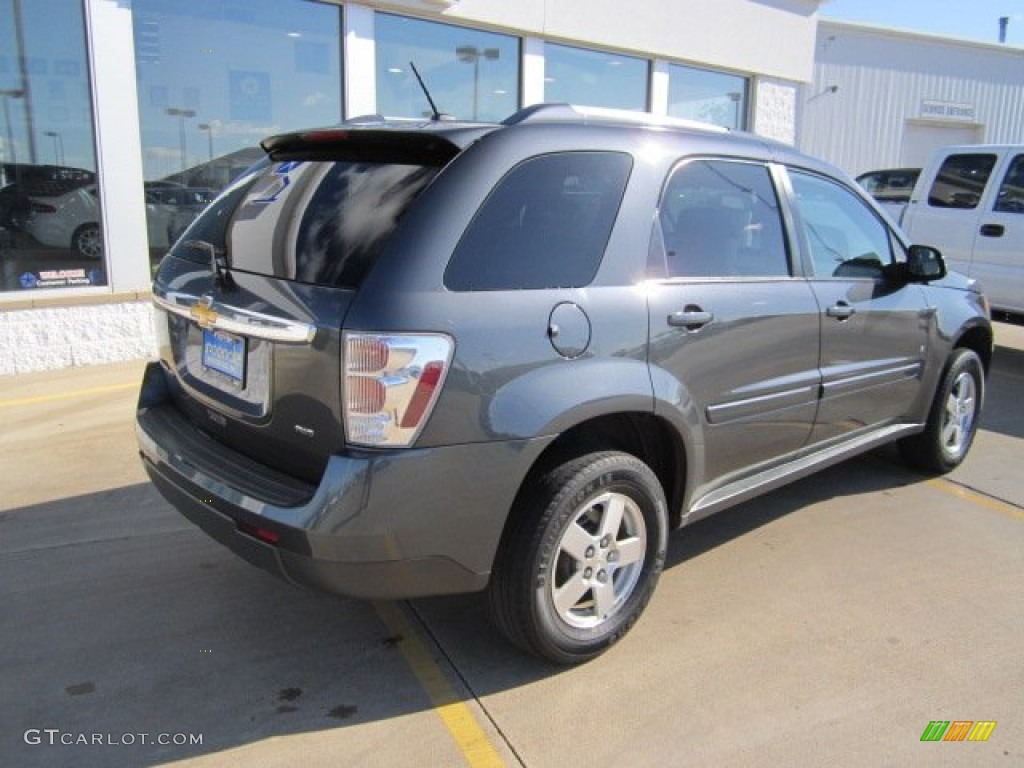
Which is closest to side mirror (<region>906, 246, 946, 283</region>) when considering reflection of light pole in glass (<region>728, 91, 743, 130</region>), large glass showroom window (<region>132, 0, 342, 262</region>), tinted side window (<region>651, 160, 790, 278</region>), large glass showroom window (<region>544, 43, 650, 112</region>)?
tinted side window (<region>651, 160, 790, 278</region>)

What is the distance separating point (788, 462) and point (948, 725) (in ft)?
4.41

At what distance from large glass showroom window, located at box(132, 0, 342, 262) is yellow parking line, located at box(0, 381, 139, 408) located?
4.76ft

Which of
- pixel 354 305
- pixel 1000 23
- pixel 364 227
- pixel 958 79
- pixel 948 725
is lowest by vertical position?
pixel 948 725

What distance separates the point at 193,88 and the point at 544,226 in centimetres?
607

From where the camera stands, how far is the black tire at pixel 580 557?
8.79ft

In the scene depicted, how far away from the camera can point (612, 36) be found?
9.83m

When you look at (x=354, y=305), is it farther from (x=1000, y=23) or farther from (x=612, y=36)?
(x=1000, y=23)

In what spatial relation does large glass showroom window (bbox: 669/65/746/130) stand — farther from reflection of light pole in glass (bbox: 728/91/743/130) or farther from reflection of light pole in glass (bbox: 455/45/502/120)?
A: reflection of light pole in glass (bbox: 455/45/502/120)

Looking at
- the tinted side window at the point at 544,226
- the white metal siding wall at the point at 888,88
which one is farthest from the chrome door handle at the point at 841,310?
the white metal siding wall at the point at 888,88

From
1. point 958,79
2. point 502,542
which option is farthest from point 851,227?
point 958,79

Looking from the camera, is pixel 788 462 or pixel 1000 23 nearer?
pixel 788 462

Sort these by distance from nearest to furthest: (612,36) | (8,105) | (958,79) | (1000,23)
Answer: (8,105)
(612,36)
(958,79)
(1000,23)

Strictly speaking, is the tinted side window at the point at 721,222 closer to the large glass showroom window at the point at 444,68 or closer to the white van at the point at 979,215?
A: the white van at the point at 979,215

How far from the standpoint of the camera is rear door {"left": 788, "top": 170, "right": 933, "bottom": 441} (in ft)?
12.4
